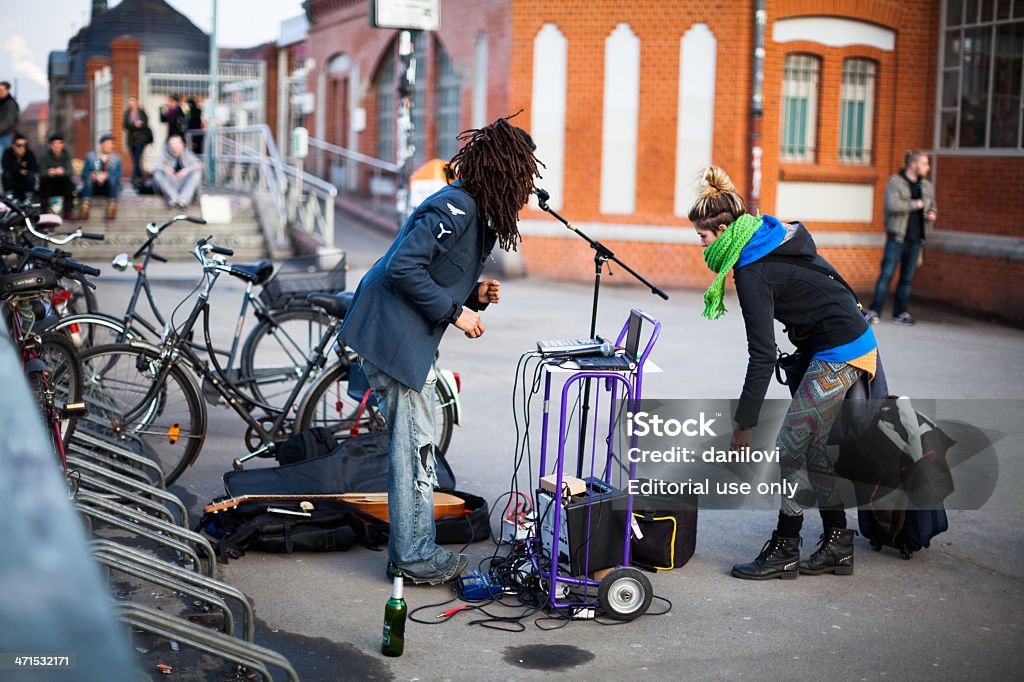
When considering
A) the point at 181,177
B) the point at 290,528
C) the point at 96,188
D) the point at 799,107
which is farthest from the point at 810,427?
the point at 181,177

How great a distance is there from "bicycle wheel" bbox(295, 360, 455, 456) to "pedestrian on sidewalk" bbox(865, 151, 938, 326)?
8796 mm

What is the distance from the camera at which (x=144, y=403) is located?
6.81 metres

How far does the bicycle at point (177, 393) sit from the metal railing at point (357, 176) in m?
16.5

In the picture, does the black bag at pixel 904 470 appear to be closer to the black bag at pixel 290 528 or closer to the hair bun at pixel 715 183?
the hair bun at pixel 715 183

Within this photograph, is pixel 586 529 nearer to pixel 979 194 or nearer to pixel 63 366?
pixel 63 366

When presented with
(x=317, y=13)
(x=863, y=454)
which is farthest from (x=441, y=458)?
(x=317, y=13)

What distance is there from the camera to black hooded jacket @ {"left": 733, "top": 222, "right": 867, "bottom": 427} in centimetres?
524

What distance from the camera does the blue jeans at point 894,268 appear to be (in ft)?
48.3

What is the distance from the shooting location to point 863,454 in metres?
5.76

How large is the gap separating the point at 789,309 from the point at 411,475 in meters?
1.88

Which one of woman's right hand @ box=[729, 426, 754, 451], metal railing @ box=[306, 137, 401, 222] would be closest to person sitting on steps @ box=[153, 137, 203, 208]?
metal railing @ box=[306, 137, 401, 222]

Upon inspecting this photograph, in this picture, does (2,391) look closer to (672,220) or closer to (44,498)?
(44,498)

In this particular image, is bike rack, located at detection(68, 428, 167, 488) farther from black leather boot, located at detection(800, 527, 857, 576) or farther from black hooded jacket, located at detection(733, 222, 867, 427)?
black leather boot, located at detection(800, 527, 857, 576)

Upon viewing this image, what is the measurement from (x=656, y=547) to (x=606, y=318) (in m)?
8.59
